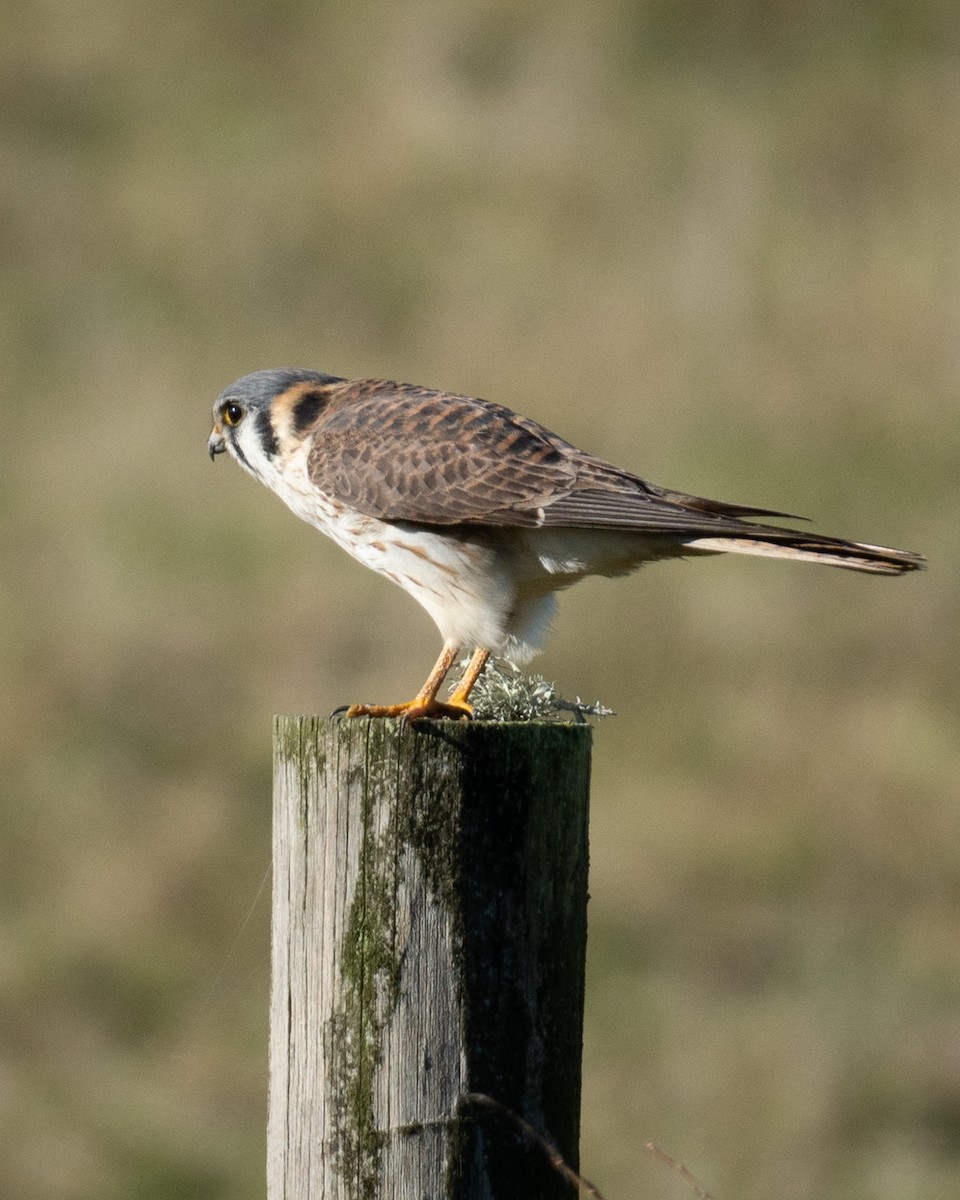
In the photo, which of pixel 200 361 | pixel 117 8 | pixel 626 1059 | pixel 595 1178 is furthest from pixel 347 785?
pixel 117 8

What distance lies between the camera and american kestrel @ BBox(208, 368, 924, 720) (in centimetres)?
408

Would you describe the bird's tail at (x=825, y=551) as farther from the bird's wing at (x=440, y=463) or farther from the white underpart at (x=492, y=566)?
the bird's wing at (x=440, y=463)

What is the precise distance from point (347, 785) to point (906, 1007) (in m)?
4.12

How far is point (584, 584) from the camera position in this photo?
30.0 feet

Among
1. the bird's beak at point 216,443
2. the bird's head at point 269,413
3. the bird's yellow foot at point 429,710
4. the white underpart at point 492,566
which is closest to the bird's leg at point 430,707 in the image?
the bird's yellow foot at point 429,710

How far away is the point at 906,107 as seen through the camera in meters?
12.6

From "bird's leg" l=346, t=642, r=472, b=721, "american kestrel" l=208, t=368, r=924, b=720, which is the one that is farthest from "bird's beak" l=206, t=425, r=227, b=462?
"bird's leg" l=346, t=642, r=472, b=721

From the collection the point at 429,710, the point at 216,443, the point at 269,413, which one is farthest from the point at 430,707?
the point at 216,443

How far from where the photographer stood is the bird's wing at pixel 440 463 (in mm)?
4207

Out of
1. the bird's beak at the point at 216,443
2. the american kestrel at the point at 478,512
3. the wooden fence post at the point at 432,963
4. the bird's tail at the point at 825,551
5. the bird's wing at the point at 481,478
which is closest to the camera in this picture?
the wooden fence post at the point at 432,963

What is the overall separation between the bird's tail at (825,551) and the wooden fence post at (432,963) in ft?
2.91

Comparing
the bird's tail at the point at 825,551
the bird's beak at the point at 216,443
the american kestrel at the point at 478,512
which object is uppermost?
the bird's beak at the point at 216,443

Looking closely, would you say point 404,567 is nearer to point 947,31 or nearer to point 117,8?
point 947,31

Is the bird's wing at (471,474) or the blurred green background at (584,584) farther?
the blurred green background at (584,584)
